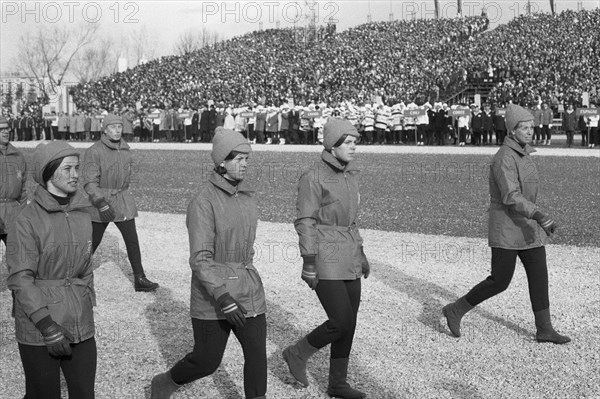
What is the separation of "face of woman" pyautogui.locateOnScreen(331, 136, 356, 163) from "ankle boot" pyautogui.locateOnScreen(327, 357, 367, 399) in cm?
127

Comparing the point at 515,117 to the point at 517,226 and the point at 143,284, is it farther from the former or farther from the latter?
the point at 143,284

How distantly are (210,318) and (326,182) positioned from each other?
4.15ft

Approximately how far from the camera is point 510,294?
8266 mm

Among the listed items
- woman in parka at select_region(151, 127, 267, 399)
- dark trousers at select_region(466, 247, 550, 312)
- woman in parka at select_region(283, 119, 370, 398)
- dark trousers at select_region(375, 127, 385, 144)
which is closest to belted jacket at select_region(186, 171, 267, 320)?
woman in parka at select_region(151, 127, 267, 399)

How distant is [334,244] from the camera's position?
211 inches

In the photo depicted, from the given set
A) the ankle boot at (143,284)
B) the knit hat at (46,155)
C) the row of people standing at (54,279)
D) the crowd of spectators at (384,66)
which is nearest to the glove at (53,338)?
the row of people standing at (54,279)

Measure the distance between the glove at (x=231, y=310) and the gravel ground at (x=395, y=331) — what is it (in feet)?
3.94

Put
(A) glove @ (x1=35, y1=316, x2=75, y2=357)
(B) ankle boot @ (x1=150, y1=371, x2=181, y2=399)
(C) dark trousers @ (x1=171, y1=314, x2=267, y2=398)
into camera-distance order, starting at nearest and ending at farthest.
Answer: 1. (A) glove @ (x1=35, y1=316, x2=75, y2=357)
2. (C) dark trousers @ (x1=171, y1=314, x2=267, y2=398)
3. (B) ankle boot @ (x1=150, y1=371, x2=181, y2=399)

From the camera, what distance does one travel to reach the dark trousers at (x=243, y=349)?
4559 millimetres

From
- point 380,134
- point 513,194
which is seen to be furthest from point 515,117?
point 380,134

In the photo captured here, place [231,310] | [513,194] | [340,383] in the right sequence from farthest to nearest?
[513,194] < [340,383] < [231,310]

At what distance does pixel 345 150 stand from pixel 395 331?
2.16m

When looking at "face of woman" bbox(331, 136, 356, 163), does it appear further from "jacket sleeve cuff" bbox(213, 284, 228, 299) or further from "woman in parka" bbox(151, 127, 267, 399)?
"jacket sleeve cuff" bbox(213, 284, 228, 299)

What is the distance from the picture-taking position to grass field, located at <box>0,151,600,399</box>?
5.68m
